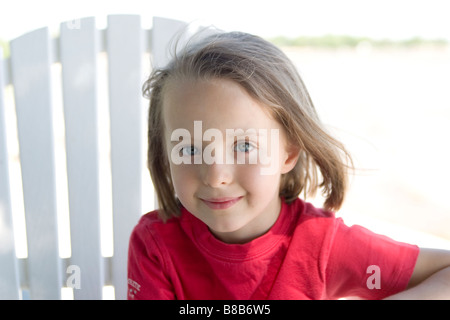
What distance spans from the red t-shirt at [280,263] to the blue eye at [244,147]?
0.25 m

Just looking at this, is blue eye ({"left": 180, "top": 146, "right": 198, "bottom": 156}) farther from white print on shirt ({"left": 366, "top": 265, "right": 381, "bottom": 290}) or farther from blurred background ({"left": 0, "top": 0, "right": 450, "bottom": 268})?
white print on shirt ({"left": 366, "top": 265, "right": 381, "bottom": 290})

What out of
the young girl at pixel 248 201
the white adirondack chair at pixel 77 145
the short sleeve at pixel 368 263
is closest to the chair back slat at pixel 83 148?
the white adirondack chair at pixel 77 145

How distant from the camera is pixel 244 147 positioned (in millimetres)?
994

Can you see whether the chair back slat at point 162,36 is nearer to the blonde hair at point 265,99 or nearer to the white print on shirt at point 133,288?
the blonde hair at point 265,99

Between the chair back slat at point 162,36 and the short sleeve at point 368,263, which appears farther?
the chair back slat at point 162,36

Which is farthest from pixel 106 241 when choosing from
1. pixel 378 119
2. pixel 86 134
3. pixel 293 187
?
pixel 378 119

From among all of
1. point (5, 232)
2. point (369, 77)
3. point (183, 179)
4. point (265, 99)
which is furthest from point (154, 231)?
point (369, 77)

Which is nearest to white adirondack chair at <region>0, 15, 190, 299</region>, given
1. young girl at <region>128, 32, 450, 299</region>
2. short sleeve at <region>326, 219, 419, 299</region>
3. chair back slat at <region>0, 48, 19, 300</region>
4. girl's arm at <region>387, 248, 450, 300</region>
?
chair back slat at <region>0, 48, 19, 300</region>

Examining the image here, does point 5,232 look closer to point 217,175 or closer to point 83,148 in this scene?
point 83,148

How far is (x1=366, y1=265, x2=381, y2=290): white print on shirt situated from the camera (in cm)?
108

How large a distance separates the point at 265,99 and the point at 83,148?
2.21ft

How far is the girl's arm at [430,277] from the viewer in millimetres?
993

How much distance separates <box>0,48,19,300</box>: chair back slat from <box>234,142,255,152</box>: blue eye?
79 centimetres

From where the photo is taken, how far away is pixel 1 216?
4.73 feet
